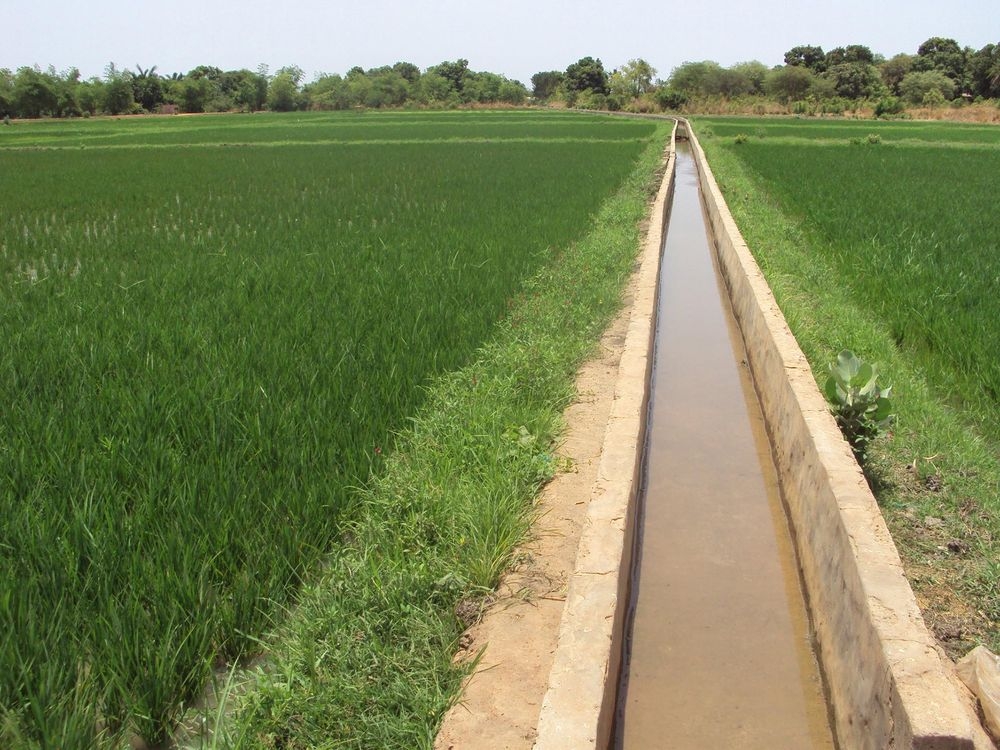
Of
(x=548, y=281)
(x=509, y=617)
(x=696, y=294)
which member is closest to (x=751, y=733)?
(x=509, y=617)

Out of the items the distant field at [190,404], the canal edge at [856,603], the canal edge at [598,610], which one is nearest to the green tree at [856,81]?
the distant field at [190,404]

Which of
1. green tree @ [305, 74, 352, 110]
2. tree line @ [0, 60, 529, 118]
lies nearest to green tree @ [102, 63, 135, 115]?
tree line @ [0, 60, 529, 118]

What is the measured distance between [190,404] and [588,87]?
287 feet

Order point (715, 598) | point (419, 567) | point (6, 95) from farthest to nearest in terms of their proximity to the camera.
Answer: point (6, 95) < point (715, 598) < point (419, 567)

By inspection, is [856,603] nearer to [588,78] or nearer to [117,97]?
[117,97]

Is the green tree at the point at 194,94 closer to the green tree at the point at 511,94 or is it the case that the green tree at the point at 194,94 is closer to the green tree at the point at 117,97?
the green tree at the point at 117,97

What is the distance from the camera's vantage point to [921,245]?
7363mm

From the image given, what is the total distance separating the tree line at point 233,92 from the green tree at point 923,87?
36670 mm

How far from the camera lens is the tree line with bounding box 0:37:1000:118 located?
5362 centimetres

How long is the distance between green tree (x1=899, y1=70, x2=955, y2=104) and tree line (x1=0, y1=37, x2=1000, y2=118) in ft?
0.23

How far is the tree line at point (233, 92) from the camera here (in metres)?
53.1

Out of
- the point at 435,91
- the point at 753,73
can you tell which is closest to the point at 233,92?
the point at 435,91

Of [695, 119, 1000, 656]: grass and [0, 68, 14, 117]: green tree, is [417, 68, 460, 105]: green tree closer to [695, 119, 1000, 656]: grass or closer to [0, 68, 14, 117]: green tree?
[0, 68, 14, 117]: green tree

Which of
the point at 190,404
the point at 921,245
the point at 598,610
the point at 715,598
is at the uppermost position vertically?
the point at 921,245
